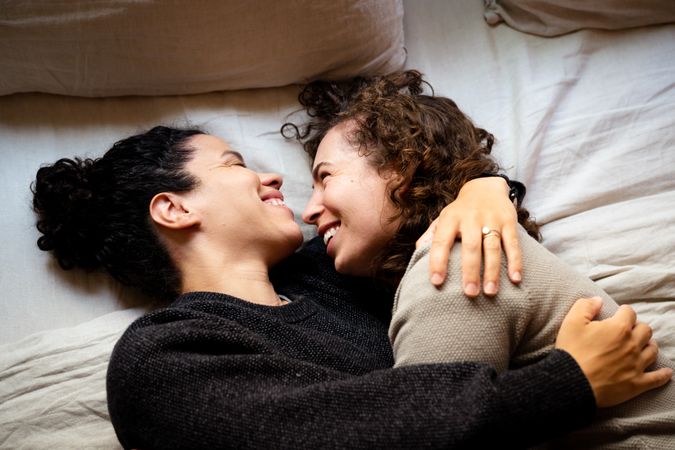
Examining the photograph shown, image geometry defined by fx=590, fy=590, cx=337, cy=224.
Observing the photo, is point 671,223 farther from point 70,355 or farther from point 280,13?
point 70,355

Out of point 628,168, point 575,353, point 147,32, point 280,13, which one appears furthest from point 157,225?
point 628,168

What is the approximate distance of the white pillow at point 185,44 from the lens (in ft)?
3.95

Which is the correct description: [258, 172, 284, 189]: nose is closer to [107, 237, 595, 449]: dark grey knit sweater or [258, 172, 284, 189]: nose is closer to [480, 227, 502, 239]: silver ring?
[107, 237, 595, 449]: dark grey knit sweater

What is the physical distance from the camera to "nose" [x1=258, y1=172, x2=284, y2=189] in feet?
4.10

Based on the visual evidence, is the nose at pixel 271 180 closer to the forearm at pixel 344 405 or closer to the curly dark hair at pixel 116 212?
the curly dark hair at pixel 116 212

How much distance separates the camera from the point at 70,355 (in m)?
1.09

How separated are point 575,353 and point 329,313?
0.48m

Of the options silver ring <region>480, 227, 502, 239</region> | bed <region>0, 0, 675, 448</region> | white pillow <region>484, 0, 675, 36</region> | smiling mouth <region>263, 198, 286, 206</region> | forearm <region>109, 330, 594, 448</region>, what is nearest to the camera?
forearm <region>109, 330, 594, 448</region>

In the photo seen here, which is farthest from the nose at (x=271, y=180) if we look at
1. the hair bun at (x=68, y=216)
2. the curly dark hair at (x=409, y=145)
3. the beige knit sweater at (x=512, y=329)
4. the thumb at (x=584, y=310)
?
the thumb at (x=584, y=310)

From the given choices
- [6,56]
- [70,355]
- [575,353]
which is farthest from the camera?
[6,56]

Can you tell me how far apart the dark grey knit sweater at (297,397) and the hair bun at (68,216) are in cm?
33

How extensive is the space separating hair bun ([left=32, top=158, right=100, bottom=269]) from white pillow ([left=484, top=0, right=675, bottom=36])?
3.67 feet

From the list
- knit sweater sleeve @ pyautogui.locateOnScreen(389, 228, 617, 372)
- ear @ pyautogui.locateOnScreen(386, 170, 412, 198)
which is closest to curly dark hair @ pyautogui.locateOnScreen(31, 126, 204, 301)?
ear @ pyautogui.locateOnScreen(386, 170, 412, 198)

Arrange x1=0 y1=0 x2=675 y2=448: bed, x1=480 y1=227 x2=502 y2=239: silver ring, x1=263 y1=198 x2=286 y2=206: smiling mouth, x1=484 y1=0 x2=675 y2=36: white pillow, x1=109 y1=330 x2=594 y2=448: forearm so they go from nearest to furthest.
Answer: x1=109 y1=330 x2=594 y2=448: forearm < x1=480 y1=227 x2=502 y2=239: silver ring < x1=0 y1=0 x2=675 y2=448: bed < x1=263 y1=198 x2=286 y2=206: smiling mouth < x1=484 y1=0 x2=675 y2=36: white pillow
